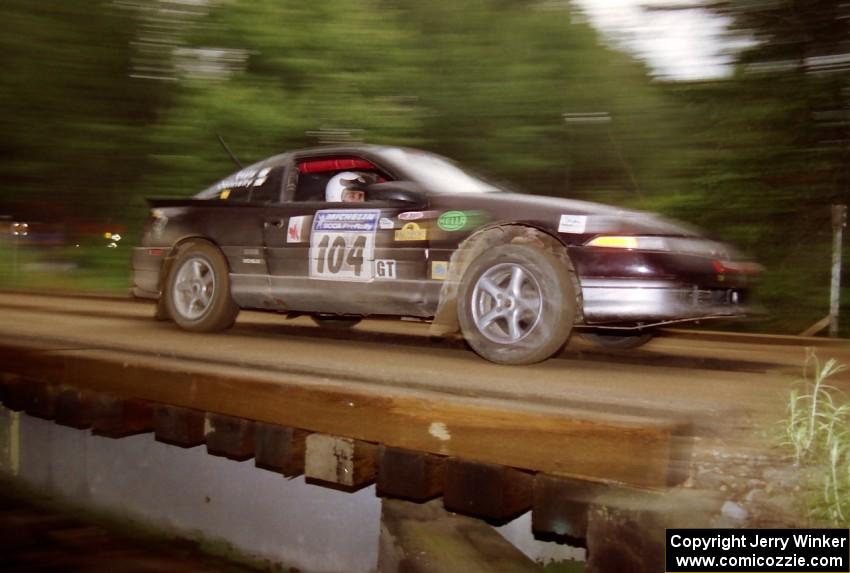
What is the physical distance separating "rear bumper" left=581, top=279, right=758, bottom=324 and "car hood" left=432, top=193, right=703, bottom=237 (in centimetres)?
29

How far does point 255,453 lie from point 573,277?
187 cm

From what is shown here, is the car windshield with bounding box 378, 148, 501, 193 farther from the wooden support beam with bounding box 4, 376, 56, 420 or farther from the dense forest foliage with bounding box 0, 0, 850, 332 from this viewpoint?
the dense forest foliage with bounding box 0, 0, 850, 332

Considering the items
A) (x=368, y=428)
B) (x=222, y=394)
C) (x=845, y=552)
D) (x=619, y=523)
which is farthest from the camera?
(x=222, y=394)

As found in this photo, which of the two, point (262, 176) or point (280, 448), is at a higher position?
point (262, 176)

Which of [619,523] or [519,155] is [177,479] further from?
[519,155]

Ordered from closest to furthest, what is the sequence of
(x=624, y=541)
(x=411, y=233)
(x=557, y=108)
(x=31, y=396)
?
1. (x=624, y=541)
2. (x=411, y=233)
3. (x=31, y=396)
4. (x=557, y=108)

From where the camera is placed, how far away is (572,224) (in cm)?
417

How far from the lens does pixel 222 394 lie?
3625 mm

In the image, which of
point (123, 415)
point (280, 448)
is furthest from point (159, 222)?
point (280, 448)

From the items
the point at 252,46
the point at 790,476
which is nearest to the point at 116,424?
the point at 790,476

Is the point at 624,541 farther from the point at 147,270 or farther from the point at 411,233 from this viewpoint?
Answer: the point at 147,270

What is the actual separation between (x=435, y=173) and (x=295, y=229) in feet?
3.37

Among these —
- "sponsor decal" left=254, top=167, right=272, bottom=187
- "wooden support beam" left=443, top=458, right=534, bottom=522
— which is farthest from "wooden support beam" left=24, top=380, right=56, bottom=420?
"wooden support beam" left=443, top=458, right=534, bottom=522

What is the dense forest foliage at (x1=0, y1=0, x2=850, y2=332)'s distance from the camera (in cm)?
1019
